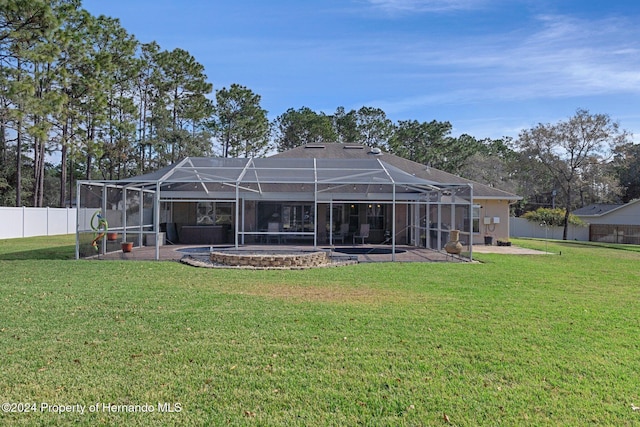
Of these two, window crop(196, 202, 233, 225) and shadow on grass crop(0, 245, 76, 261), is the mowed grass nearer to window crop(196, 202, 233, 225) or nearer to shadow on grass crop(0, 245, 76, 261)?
shadow on grass crop(0, 245, 76, 261)

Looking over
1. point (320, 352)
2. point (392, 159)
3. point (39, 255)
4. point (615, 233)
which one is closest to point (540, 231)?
point (615, 233)

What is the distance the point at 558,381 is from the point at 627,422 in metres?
0.66

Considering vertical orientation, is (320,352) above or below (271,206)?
below

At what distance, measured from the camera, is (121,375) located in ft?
11.8

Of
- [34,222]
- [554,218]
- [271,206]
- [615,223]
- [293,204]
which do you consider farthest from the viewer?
[615,223]

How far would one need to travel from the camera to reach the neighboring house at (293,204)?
1355cm

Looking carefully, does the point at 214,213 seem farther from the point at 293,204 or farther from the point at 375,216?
the point at 375,216

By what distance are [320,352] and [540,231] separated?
93.6 ft

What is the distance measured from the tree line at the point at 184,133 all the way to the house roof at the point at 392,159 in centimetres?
931

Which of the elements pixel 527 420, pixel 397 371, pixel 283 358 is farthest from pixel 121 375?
pixel 527 420

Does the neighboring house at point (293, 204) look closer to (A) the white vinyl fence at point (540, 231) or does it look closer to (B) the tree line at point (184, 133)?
(B) the tree line at point (184, 133)

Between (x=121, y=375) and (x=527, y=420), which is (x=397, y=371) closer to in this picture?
(x=527, y=420)

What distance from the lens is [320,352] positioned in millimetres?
4223

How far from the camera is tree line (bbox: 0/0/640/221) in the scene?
70.3ft
